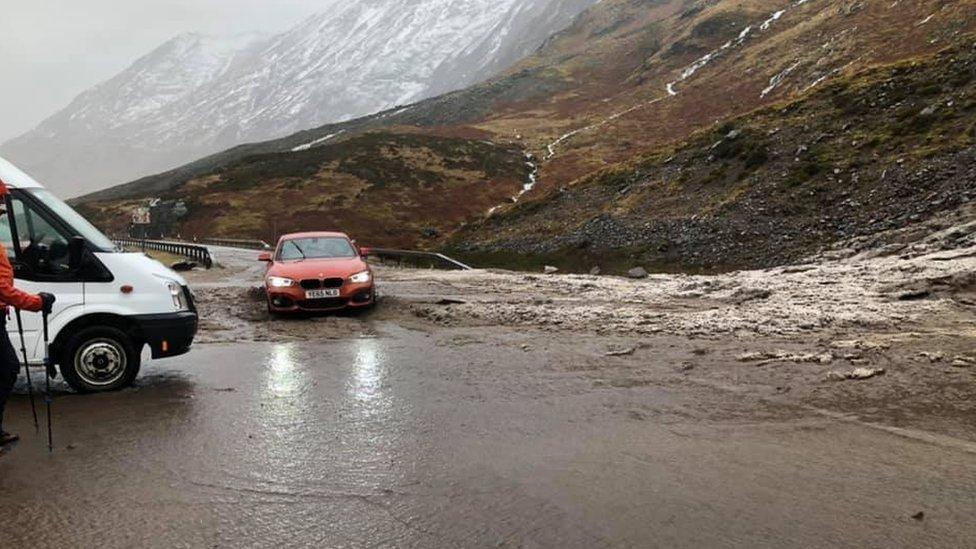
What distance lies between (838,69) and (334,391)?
64857mm

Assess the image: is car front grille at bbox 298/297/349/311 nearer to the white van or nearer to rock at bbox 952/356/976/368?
the white van

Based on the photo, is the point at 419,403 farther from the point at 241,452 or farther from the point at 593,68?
the point at 593,68

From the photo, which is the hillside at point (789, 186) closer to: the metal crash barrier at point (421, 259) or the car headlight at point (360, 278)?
the metal crash barrier at point (421, 259)

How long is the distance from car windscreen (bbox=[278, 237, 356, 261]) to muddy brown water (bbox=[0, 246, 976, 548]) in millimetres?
5447

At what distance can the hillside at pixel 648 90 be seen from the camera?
5091 centimetres

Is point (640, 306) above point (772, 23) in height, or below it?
below

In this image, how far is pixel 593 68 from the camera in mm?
126062

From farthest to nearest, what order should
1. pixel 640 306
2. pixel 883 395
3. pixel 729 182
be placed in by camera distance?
pixel 729 182, pixel 640 306, pixel 883 395

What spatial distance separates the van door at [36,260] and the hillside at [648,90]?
21.2 m

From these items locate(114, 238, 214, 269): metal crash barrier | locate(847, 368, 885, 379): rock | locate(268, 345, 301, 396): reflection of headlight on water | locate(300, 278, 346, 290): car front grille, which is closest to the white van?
locate(268, 345, 301, 396): reflection of headlight on water

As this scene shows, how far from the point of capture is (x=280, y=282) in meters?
12.5

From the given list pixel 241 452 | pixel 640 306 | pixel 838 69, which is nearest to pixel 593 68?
pixel 838 69

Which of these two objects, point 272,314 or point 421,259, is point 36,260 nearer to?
point 272,314

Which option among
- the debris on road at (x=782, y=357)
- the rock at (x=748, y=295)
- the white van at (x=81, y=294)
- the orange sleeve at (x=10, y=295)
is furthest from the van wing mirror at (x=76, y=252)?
the rock at (x=748, y=295)
